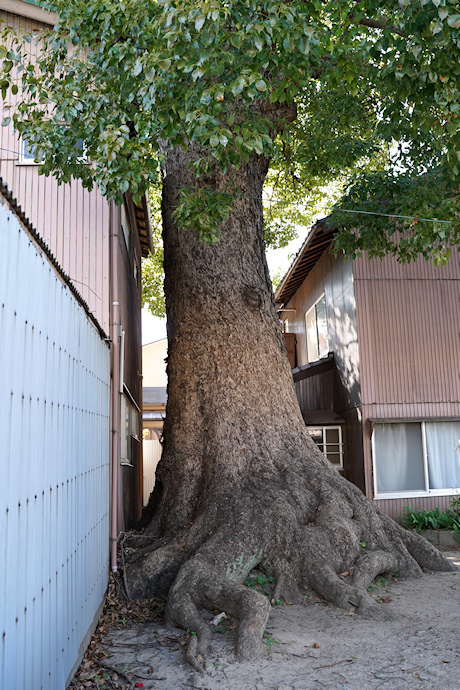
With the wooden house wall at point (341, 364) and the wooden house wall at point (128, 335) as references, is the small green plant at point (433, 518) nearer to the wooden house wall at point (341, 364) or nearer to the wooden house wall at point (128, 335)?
the wooden house wall at point (341, 364)

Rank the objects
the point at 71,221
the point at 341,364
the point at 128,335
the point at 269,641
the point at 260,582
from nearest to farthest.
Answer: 1. the point at 269,641
2. the point at 260,582
3. the point at 71,221
4. the point at 128,335
5. the point at 341,364

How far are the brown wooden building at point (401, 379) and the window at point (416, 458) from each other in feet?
0.07

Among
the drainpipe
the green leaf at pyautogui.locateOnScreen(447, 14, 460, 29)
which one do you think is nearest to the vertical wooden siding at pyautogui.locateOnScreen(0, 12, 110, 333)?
the drainpipe

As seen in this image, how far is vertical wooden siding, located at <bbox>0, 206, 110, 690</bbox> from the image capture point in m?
3.05

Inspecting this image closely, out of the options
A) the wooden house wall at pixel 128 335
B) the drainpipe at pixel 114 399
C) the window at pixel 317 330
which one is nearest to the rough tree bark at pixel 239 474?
the drainpipe at pixel 114 399

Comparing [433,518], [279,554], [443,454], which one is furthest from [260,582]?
[443,454]

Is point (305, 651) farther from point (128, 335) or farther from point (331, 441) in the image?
point (331, 441)

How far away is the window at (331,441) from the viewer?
48.2 feet

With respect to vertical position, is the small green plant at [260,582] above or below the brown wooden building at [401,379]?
below

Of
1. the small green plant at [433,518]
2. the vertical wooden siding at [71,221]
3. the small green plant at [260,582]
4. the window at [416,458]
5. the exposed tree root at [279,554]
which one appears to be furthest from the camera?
the window at [416,458]

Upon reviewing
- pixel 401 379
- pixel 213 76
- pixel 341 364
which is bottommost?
pixel 401 379

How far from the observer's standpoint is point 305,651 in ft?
18.2

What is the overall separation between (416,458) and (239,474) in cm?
641

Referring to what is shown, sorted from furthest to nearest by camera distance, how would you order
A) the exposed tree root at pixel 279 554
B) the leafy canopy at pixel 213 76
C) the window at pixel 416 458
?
the window at pixel 416 458
the exposed tree root at pixel 279 554
the leafy canopy at pixel 213 76
